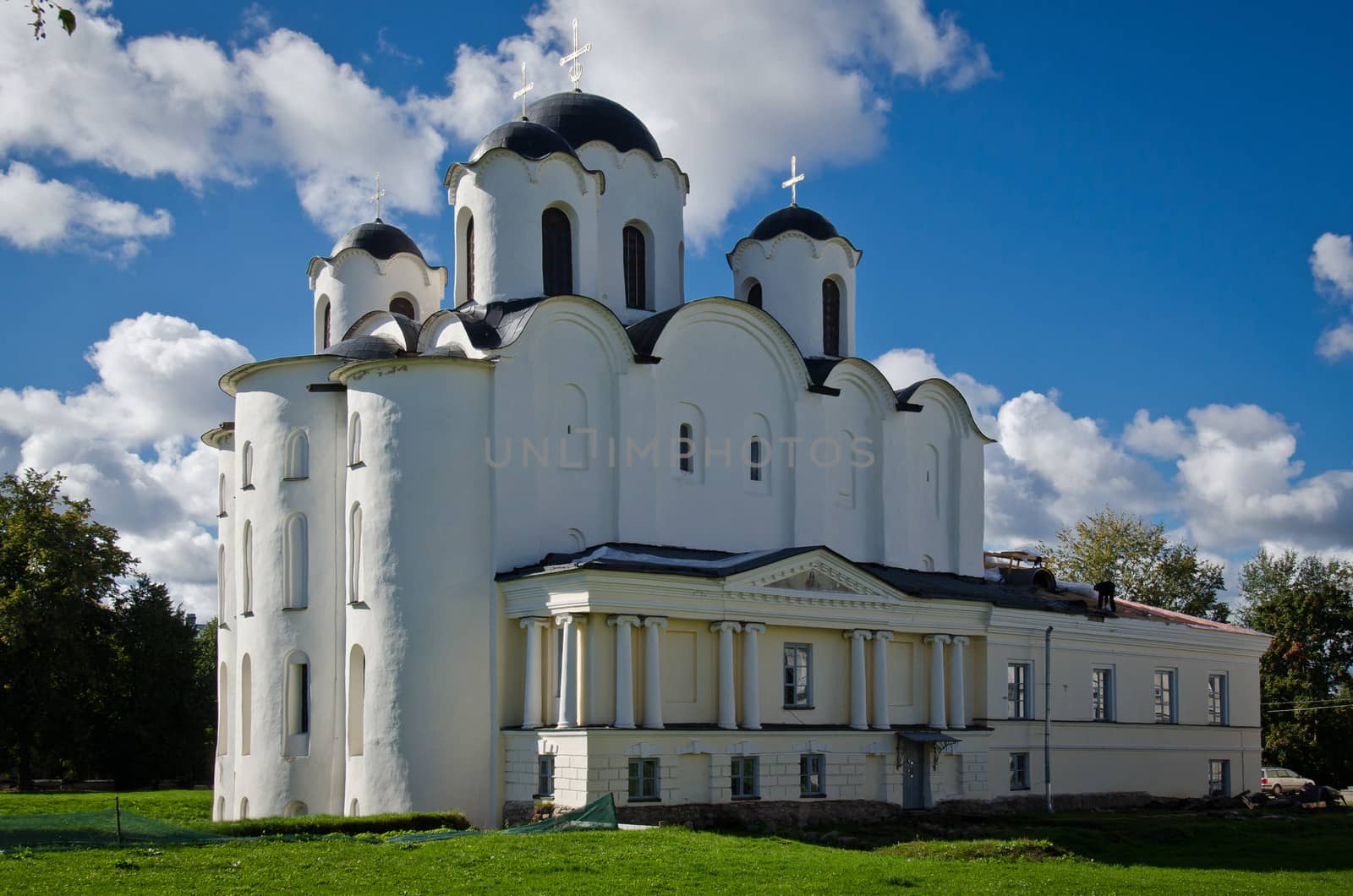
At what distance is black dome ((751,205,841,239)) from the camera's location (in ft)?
121

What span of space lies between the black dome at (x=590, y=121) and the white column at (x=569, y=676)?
13.1 m

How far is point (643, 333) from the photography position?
3133cm

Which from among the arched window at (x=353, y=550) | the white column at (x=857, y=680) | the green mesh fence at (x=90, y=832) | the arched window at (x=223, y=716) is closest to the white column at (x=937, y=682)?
the white column at (x=857, y=680)

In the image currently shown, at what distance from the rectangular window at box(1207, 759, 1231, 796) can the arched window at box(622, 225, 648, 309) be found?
724 inches

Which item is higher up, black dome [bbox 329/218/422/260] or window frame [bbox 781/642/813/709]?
black dome [bbox 329/218/422/260]

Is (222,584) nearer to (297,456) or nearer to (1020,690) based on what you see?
(297,456)

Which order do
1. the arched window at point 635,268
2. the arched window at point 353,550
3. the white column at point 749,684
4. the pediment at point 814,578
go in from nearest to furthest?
the white column at point 749,684, the pediment at point 814,578, the arched window at point 353,550, the arched window at point 635,268

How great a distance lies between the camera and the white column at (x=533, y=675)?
27125 millimetres

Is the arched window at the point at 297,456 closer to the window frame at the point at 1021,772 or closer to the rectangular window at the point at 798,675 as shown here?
the rectangular window at the point at 798,675

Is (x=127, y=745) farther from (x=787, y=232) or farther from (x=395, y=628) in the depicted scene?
(x=787, y=232)

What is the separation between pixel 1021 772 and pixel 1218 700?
7.85m

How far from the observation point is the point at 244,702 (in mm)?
31062

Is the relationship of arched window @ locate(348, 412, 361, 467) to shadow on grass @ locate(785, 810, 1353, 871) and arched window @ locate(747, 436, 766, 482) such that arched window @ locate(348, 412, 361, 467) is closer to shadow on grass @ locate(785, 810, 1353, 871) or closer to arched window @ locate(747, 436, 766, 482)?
arched window @ locate(747, 436, 766, 482)

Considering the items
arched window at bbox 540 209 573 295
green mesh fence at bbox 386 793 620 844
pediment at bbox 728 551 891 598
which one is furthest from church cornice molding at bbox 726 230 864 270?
green mesh fence at bbox 386 793 620 844
